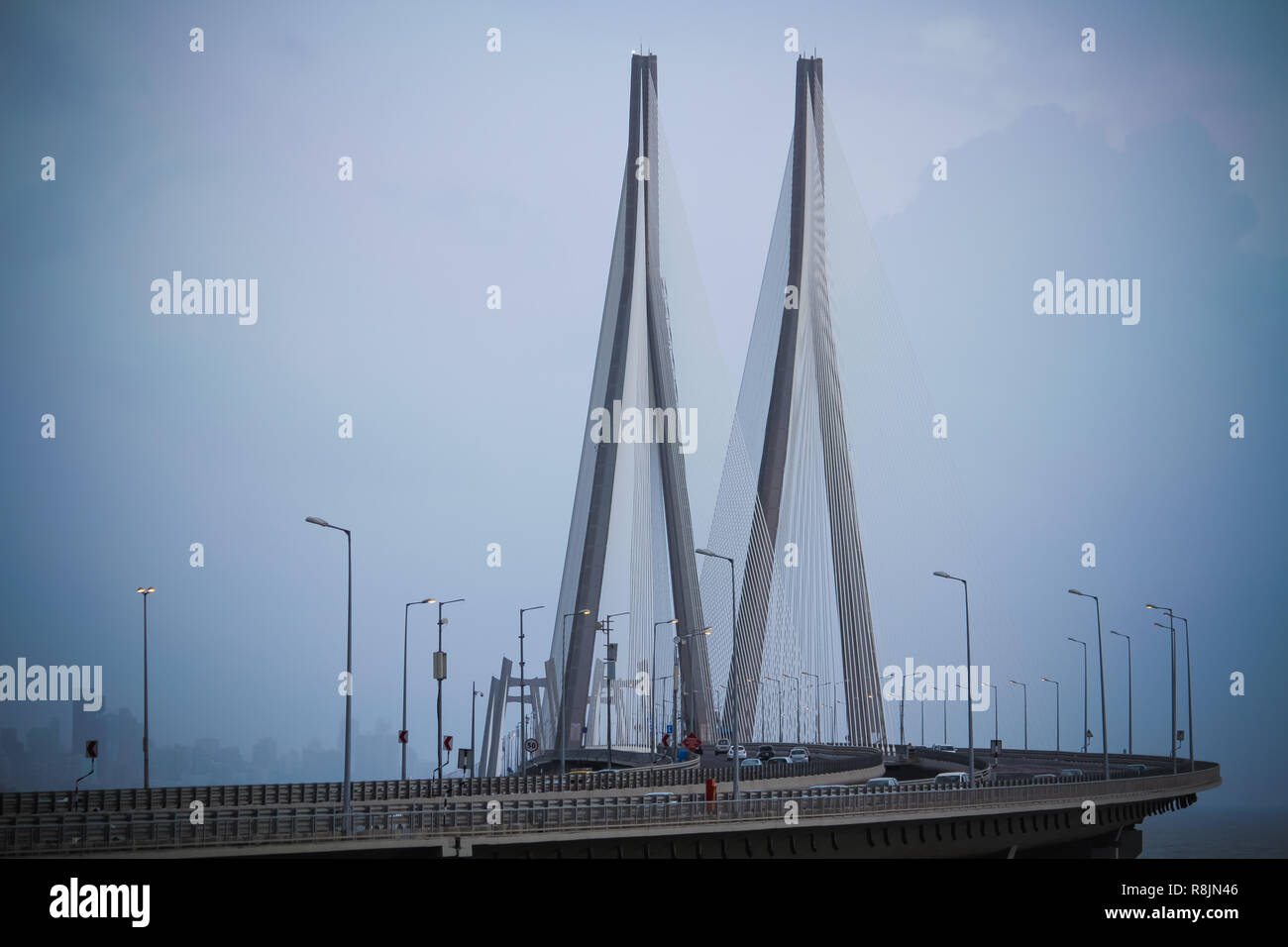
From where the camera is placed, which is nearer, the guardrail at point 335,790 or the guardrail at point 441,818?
the guardrail at point 441,818

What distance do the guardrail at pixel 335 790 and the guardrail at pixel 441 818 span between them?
9.46ft

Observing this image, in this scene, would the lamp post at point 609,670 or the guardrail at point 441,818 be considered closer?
the guardrail at point 441,818

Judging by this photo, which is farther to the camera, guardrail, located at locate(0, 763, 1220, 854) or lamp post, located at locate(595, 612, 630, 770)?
lamp post, located at locate(595, 612, 630, 770)

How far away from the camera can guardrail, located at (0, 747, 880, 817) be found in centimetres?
3733

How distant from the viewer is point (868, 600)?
225ft

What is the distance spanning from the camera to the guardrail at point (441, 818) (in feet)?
88.4

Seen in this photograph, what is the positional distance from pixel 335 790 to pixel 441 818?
46.4 ft

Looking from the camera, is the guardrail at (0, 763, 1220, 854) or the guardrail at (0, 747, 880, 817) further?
the guardrail at (0, 747, 880, 817)

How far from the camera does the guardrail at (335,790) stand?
37.3 m

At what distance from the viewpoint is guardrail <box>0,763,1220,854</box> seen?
26953 mm

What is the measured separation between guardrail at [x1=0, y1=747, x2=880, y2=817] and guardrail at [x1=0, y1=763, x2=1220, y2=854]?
9.46 feet

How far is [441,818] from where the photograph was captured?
31156 mm
